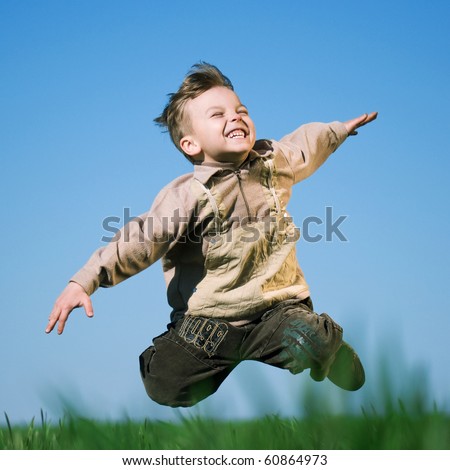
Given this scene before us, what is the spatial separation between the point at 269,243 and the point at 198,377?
2.26 ft

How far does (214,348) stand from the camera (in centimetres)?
307

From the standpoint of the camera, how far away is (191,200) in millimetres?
3082

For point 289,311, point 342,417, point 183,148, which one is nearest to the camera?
point 342,417

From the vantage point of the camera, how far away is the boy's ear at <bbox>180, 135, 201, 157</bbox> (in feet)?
10.5

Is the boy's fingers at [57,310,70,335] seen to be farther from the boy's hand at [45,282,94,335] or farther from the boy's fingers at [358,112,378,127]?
the boy's fingers at [358,112,378,127]

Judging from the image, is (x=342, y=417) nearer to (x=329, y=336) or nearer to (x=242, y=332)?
(x=329, y=336)

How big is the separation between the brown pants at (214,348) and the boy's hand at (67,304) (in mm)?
516

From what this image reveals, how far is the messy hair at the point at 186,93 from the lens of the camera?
3.25 m

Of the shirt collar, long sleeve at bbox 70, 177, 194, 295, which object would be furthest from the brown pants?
the shirt collar

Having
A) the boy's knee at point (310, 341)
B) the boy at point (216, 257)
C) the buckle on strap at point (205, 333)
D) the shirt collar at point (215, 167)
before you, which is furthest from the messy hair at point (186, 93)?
the boy's knee at point (310, 341)

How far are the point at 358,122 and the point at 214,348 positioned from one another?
4.65ft

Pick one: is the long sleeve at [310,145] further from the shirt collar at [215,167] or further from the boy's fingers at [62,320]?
the boy's fingers at [62,320]

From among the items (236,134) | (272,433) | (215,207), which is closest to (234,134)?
(236,134)
